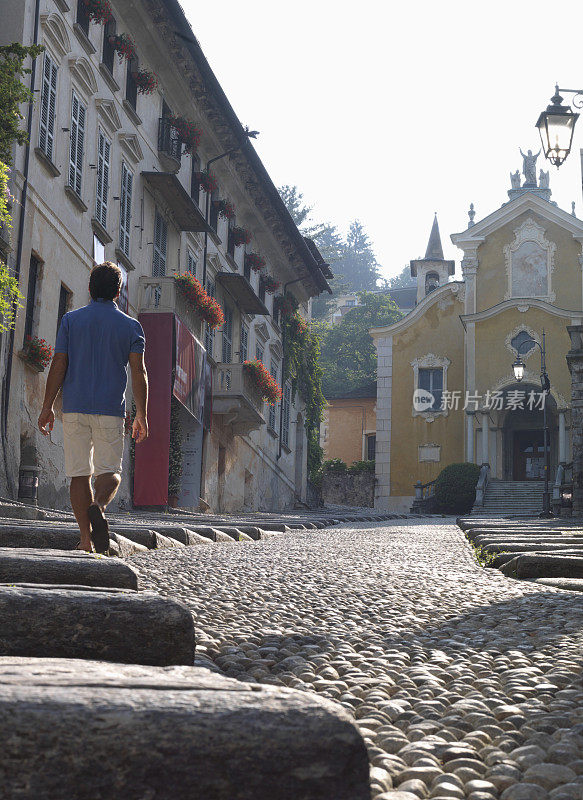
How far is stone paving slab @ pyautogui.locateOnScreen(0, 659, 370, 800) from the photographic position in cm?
155

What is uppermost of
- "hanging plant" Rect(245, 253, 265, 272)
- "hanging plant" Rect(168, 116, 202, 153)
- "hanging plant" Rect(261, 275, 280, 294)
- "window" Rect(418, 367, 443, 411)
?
"hanging plant" Rect(168, 116, 202, 153)

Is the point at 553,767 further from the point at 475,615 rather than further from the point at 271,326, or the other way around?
the point at 271,326

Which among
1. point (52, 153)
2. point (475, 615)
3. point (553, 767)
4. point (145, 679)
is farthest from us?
point (52, 153)

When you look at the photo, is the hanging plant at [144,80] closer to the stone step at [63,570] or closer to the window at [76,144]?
the window at [76,144]

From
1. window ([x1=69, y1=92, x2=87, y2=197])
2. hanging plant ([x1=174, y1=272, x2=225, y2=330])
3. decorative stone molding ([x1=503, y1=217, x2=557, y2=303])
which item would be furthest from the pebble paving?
decorative stone molding ([x1=503, y1=217, x2=557, y2=303])

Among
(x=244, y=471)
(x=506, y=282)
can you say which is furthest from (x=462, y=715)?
(x=506, y=282)

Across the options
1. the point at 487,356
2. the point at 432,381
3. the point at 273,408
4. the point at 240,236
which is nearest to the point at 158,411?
the point at 240,236

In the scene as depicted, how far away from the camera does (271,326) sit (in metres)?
32.2

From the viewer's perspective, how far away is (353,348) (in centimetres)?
6550

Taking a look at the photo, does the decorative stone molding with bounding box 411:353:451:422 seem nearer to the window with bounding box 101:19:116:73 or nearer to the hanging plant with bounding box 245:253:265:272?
the hanging plant with bounding box 245:253:265:272

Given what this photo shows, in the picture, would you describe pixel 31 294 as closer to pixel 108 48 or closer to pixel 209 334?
pixel 108 48

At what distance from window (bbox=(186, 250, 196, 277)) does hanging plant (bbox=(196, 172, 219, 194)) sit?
1.54 m

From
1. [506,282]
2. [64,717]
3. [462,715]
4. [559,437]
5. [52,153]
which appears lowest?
[462,715]

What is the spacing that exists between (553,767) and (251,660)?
1.60m
